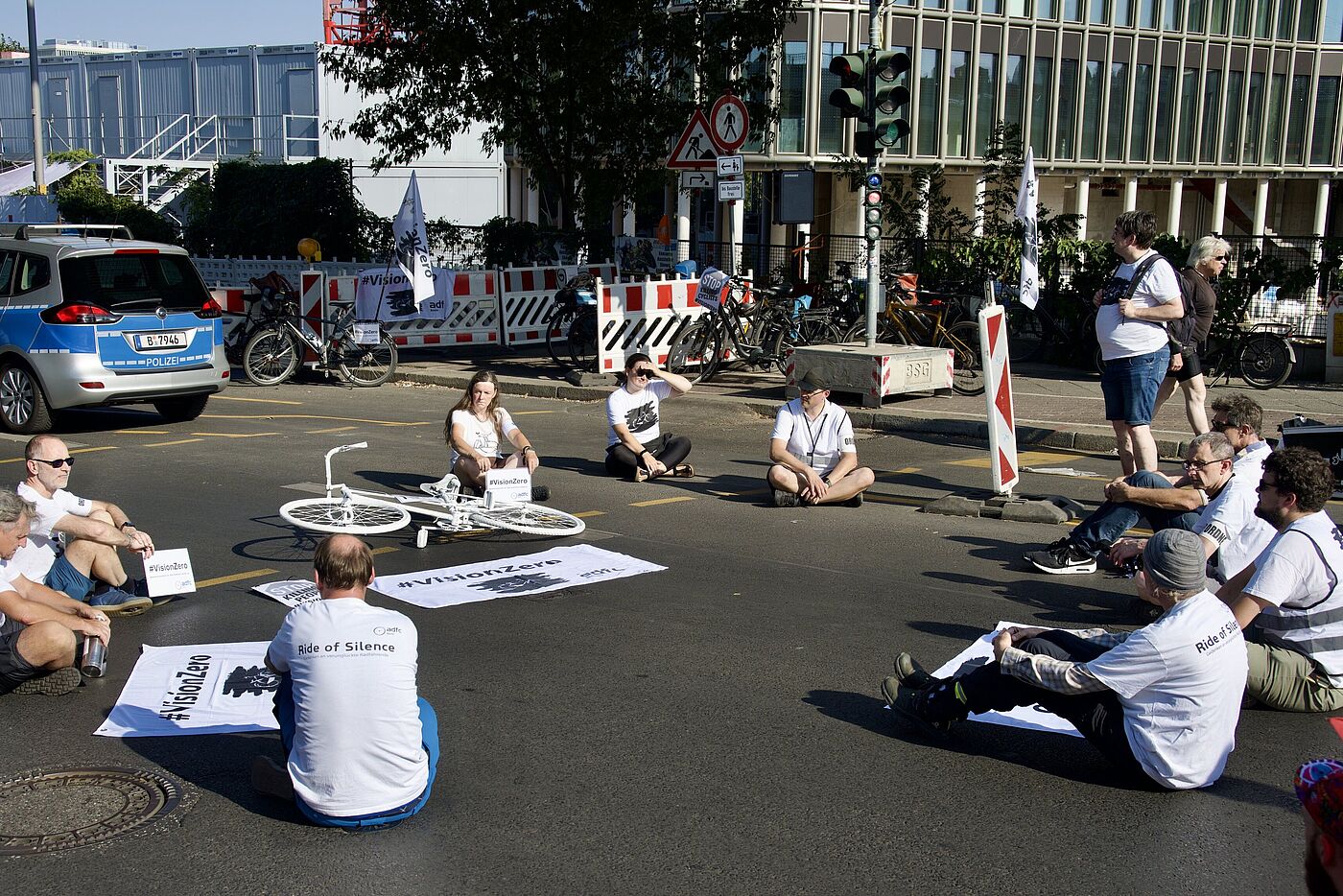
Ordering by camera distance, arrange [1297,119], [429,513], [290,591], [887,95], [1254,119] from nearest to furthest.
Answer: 1. [290,591]
2. [429,513]
3. [887,95]
4. [1254,119]
5. [1297,119]

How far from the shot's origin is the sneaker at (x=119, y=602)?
7367 mm

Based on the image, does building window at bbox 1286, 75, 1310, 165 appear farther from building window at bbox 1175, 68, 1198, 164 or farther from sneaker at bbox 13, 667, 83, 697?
sneaker at bbox 13, 667, 83, 697

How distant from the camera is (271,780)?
487cm

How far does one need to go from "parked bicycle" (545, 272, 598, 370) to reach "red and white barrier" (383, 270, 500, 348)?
98 cm

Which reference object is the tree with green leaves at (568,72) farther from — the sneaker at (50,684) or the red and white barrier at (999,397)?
the sneaker at (50,684)

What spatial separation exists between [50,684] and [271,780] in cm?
184

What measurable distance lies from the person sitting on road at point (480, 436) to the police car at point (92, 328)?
5160 millimetres

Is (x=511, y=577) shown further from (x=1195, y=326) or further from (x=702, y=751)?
(x=1195, y=326)

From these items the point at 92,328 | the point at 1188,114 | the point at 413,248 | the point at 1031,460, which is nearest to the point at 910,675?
the point at 1031,460

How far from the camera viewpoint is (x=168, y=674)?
21.0 ft

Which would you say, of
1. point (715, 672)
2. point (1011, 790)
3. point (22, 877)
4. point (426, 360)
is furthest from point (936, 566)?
point (426, 360)

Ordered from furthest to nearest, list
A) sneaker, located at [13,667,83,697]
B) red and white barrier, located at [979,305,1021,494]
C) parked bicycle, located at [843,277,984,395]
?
parked bicycle, located at [843,277,984,395] < red and white barrier, located at [979,305,1021,494] < sneaker, located at [13,667,83,697]

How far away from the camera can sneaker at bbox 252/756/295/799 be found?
15.9 ft

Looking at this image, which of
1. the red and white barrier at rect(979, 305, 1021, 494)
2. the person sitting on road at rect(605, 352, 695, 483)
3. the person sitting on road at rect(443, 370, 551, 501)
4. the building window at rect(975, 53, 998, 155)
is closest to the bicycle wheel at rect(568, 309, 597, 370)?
the person sitting on road at rect(605, 352, 695, 483)
